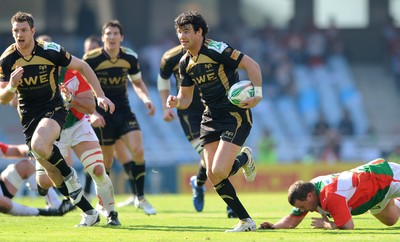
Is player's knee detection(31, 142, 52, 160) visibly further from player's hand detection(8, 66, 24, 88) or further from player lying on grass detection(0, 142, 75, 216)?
player lying on grass detection(0, 142, 75, 216)

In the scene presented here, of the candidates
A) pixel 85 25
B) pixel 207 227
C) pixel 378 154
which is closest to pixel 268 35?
pixel 85 25

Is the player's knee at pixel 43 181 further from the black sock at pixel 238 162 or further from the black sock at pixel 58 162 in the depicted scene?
the black sock at pixel 238 162

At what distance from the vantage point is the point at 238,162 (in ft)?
37.2

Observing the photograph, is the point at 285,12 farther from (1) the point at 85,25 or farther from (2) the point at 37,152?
(2) the point at 37,152

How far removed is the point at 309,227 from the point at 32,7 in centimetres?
2559

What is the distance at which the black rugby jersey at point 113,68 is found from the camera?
14500mm

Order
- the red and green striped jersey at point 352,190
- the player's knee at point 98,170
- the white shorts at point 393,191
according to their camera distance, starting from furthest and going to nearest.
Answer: the player's knee at point 98,170 < the white shorts at point 393,191 < the red and green striped jersey at point 352,190

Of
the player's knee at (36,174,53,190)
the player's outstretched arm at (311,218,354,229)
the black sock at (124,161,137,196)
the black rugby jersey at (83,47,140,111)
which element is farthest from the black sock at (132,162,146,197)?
the player's outstretched arm at (311,218,354,229)

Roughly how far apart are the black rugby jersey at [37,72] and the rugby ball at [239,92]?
1859 mm

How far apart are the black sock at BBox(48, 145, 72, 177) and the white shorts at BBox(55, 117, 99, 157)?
1035 mm

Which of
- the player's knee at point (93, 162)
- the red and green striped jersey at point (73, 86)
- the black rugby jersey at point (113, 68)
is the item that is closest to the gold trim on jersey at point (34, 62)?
the red and green striped jersey at point (73, 86)

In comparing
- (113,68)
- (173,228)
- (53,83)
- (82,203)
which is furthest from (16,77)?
(113,68)

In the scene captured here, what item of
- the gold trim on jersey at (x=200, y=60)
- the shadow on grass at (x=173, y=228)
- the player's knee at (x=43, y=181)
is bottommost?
the shadow on grass at (x=173, y=228)

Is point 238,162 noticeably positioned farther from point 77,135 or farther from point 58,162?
point 77,135
